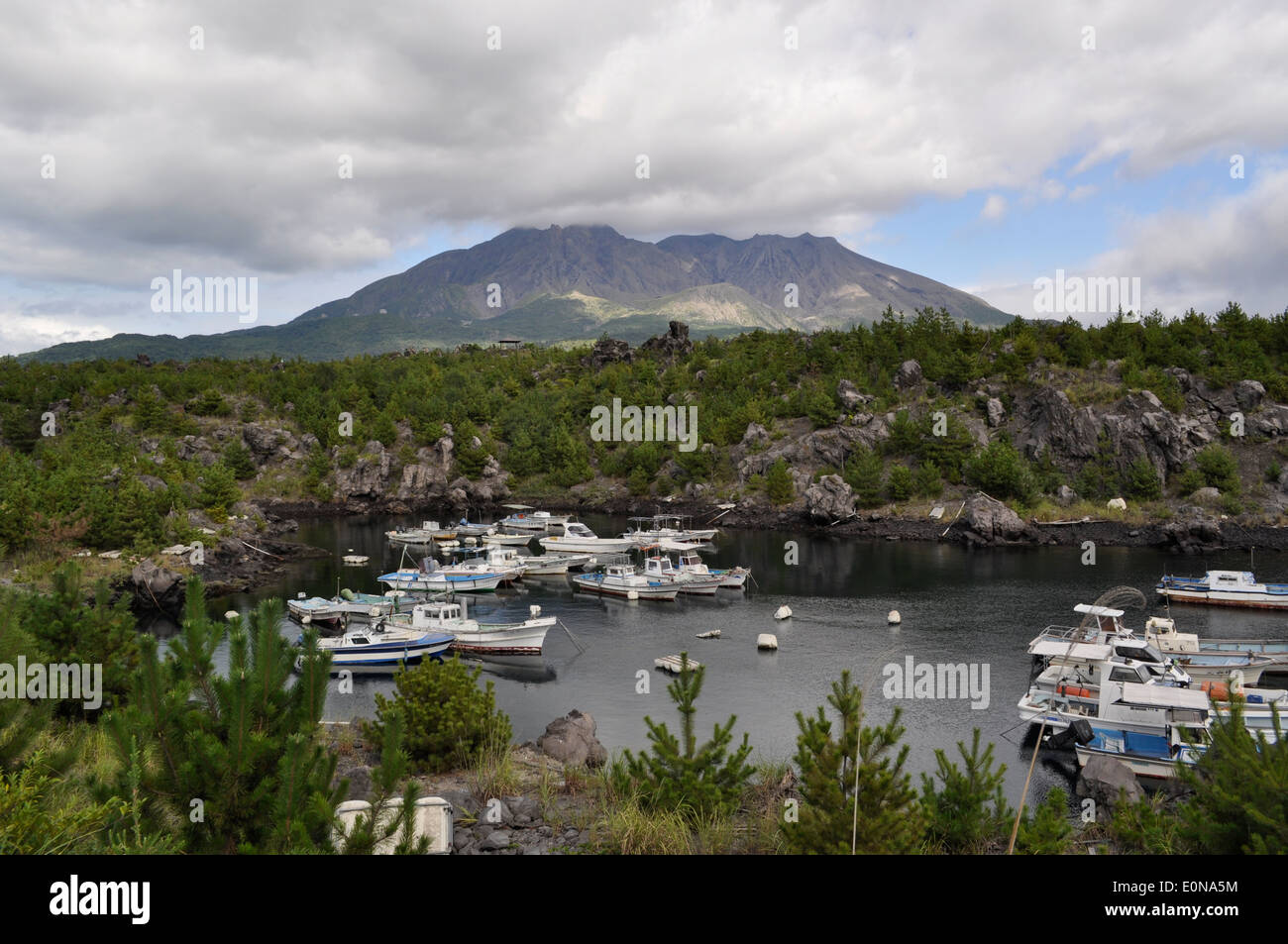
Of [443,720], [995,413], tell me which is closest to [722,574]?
[443,720]

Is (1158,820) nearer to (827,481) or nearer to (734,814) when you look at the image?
(734,814)

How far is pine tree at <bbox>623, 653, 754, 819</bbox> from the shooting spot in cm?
1339

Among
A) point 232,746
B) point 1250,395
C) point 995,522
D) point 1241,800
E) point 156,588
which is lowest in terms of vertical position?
point 156,588

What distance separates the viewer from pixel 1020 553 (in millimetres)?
58594

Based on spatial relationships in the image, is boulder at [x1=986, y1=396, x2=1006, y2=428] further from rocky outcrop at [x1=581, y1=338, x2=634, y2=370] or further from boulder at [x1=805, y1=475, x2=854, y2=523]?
rocky outcrop at [x1=581, y1=338, x2=634, y2=370]

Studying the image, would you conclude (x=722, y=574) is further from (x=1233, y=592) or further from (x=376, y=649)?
(x=1233, y=592)

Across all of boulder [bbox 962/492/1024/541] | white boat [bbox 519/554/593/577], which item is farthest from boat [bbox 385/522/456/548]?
boulder [bbox 962/492/1024/541]

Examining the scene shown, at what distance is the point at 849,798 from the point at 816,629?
3102 cm

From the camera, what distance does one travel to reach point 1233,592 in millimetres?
42781

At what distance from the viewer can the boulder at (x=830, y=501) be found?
240ft

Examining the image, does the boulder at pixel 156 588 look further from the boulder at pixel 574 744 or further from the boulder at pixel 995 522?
the boulder at pixel 995 522
